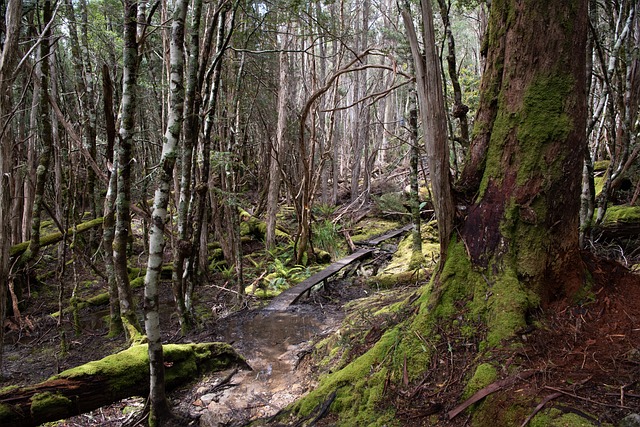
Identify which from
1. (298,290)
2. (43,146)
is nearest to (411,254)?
(298,290)

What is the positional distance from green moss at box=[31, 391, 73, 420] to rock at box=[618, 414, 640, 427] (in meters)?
4.14

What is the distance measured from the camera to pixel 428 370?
279cm

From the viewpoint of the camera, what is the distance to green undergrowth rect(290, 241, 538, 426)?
266 centimetres

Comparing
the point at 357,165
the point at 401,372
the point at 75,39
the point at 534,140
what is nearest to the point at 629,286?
the point at 534,140

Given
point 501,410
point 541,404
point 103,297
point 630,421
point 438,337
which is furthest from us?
point 103,297

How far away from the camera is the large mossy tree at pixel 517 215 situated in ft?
9.09

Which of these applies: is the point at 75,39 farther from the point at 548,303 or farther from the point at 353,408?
the point at 548,303

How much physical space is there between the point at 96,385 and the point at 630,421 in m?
4.15

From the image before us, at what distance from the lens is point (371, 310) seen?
4949 mm

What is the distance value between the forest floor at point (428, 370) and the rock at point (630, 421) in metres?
0.04

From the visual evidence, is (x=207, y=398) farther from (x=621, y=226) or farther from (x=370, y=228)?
(x=370, y=228)

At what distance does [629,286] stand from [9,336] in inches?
405

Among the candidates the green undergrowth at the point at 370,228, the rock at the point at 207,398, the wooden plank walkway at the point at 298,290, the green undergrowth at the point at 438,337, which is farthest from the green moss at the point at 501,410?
the green undergrowth at the point at 370,228

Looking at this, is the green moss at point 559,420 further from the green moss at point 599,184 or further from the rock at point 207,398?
the green moss at point 599,184
